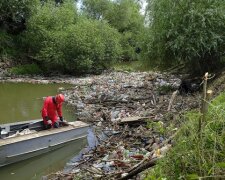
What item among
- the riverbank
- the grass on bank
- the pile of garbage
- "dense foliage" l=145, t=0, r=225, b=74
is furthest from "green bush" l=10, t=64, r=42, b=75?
the grass on bank

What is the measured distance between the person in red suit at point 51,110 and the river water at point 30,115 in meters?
0.86

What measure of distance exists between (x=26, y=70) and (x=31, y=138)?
18.4m

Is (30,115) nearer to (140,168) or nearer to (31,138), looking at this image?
(31,138)

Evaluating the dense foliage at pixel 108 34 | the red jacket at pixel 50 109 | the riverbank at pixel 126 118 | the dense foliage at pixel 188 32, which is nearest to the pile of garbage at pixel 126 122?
the riverbank at pixel 126 118

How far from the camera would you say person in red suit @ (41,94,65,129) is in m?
10.6

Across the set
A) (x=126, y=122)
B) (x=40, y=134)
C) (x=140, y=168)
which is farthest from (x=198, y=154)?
(x=126, y=122)

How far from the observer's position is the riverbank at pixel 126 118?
7.81 m

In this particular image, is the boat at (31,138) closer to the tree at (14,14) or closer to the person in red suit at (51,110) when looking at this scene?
the person in red suit at (51,110)

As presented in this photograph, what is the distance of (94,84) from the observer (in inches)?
871

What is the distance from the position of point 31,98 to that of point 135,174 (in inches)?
546

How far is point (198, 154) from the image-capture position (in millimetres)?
4414

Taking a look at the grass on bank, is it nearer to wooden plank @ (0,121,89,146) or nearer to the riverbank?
the riverbank

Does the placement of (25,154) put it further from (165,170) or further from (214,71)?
(214,71)

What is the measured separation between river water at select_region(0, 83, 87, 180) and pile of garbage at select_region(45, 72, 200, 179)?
2.15ft
